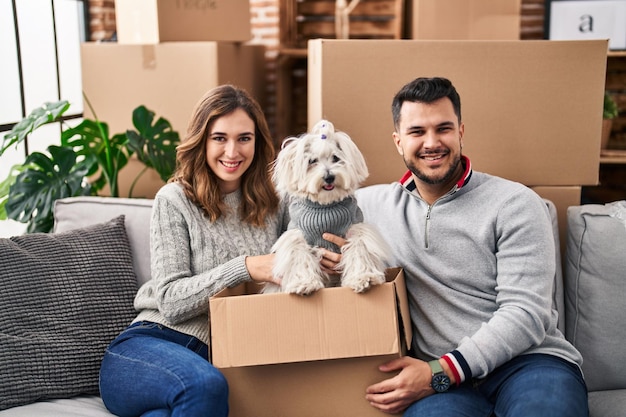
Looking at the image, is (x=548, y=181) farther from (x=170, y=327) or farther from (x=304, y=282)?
(x=170, y=327)

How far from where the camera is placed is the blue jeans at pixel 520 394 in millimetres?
1558

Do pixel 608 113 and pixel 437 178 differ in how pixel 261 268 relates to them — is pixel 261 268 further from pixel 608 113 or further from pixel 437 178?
pixel 608 113

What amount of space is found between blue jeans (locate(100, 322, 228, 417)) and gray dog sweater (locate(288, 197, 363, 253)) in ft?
1.38

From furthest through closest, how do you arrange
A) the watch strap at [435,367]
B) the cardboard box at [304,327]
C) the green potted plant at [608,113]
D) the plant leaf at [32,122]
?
the green potted plant at [608,113]
the plant leaf at [32,122]
the watch strap at [435,367]
the cardboard box at [304,327]

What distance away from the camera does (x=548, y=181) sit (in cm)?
223

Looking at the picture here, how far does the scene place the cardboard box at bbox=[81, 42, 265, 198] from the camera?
2691 mm

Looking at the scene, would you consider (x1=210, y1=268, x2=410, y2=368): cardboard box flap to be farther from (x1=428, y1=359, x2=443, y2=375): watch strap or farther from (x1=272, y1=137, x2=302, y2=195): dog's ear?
(x1=272, y1=137, x2=302, y2=195): dog's ear

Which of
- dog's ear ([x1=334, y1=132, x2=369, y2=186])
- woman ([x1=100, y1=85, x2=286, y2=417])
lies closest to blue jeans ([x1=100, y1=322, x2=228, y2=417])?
woman ([x1=100, y1=85, x2=286, y2=417])

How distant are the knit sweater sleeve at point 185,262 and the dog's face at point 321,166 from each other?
28cm

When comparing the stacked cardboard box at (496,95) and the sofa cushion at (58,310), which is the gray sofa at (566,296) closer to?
the sofa cushion at (58,310)

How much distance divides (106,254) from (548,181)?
1.48 m

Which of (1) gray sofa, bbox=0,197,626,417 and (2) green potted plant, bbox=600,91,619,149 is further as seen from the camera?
(2) green potted plant, bbox=600,91,619,149

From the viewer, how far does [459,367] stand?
1647mm

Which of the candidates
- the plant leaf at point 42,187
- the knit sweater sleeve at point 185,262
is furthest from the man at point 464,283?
the plant leaf at point 42,187
